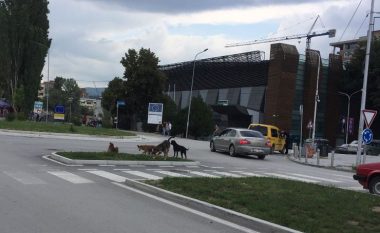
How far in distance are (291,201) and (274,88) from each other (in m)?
64.0

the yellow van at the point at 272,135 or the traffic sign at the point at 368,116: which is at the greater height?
the traffic sign at the point at 368,116

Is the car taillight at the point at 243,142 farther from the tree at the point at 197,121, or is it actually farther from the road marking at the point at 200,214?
the tree at the point at 197,121

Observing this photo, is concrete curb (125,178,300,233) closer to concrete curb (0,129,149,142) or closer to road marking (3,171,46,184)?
road marking (3,171,46,184)

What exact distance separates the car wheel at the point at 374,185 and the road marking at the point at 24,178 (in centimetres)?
823

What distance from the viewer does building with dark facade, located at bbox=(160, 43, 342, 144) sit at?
72688 millimetres

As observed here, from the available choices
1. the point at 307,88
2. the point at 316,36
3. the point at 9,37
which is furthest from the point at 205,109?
the point at 316,36

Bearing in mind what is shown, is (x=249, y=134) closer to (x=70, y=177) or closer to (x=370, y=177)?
(x=370, y=177)

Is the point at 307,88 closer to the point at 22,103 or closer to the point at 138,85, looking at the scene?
the point at 138,85

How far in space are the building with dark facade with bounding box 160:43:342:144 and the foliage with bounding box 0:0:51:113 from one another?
2833 cm

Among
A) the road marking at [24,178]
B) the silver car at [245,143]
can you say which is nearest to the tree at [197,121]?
the silver car at [245,143]

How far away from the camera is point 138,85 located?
67.8 metres

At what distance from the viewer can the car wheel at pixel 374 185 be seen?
13.6 m

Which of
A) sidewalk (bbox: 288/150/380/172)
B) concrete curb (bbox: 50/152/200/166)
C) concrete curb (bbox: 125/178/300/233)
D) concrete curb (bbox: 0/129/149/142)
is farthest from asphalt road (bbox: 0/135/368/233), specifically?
concrete curb (bbox: 0/129/149/142)

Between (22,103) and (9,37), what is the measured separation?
7511mm
